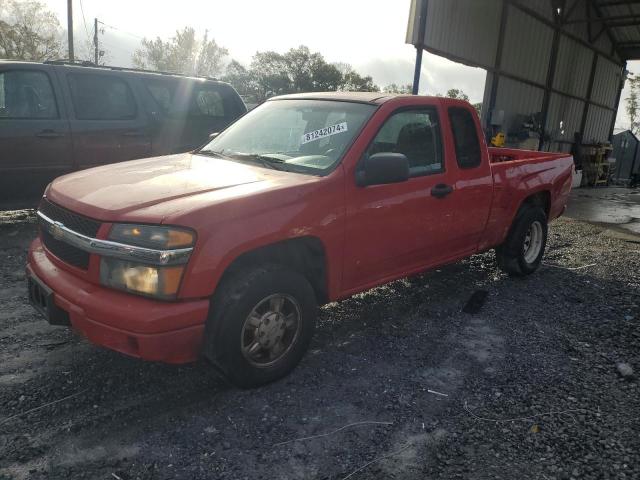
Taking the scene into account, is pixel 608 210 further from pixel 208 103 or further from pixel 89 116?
pixel 89 116

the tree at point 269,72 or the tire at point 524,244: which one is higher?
the tree at point 269,72

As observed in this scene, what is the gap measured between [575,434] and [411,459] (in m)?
1.00

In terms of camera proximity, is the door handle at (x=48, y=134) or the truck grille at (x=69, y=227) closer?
the truck grille at (x=69, y=227)

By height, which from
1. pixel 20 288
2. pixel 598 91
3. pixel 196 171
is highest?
pixel 598 91

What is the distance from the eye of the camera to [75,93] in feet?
19.8

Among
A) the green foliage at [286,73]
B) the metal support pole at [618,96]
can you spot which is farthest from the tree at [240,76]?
the metal support pole at [618,96]

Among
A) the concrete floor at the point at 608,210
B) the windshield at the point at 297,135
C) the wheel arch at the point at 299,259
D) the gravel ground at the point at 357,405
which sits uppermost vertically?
the windshield at the point at 297,135

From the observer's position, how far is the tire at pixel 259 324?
8.98ft

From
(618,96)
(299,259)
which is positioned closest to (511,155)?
(299,259)

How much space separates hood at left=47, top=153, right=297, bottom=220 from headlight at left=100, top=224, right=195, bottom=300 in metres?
0.16

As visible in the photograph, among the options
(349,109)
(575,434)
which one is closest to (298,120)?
(349,109)

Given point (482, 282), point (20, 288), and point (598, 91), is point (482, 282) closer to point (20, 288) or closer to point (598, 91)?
point (20, 288)

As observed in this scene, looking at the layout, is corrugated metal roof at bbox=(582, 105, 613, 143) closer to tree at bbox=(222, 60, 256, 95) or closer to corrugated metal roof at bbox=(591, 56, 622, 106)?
corrugated metal roof at bbox=(591, 56, 622, 106)

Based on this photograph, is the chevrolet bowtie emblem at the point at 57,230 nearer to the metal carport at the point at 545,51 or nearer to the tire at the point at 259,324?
the tire at the point at 259,324
